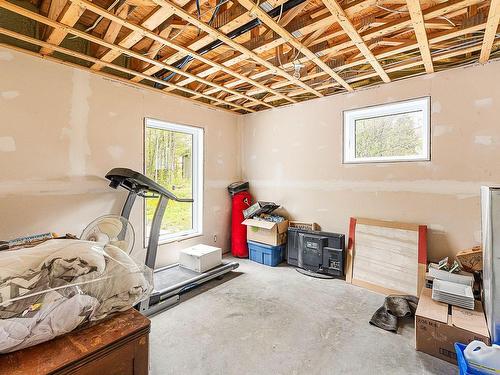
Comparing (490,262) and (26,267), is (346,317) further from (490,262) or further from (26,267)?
(26,267)

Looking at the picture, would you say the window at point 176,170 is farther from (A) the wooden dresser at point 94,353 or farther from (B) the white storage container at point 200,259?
(A) the wooden dresser at point 94,353

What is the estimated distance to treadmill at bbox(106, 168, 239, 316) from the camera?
2.37 m

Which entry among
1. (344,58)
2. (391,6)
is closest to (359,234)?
(344,58)

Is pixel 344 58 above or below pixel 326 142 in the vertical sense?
above

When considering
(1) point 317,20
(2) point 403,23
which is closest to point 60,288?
(1) point 317,20

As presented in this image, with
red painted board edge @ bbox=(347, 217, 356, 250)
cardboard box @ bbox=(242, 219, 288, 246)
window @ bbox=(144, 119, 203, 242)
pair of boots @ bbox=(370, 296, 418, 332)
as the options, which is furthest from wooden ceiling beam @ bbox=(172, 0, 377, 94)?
pair of boots @ bbox=(370, 296, 418, 332)

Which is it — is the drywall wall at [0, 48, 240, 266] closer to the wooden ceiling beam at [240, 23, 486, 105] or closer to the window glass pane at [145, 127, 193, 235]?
the window glass pane at [145, 127, 193, 235]

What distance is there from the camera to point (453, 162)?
2.67 metres

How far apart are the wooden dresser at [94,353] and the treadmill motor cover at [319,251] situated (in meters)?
2.67

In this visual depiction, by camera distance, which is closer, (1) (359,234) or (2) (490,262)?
(2) (490,262)

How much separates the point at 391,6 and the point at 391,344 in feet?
8.78

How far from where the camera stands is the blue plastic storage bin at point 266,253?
145 inches

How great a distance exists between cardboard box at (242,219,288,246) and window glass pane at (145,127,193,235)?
3.16ft

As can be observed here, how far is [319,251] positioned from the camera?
3338 mm
